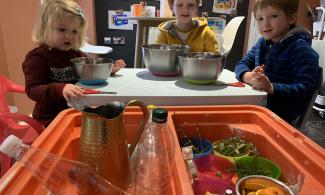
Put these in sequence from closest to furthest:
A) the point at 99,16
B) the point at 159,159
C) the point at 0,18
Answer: the point at 159,159 < the point at 0,18 < the point at 99,16

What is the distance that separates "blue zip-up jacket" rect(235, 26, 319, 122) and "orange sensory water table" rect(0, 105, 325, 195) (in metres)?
0.28

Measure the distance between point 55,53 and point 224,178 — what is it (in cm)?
95

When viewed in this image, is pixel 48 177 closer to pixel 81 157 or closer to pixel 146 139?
pixel 81 157

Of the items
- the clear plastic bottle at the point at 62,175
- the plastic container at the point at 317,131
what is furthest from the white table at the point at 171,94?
the plastic container at the point at 317,131

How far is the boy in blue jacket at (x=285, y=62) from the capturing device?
106 centimetres

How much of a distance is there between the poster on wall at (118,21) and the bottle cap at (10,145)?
2776 millimetres

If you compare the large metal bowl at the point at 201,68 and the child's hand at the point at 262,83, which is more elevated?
the large metal bowl at the point at 201,68

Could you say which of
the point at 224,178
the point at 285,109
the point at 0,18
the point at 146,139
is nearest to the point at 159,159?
the point at 146,139

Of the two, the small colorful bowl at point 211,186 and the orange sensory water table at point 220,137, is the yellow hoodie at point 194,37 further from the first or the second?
the small colorful bowl at point 211,186

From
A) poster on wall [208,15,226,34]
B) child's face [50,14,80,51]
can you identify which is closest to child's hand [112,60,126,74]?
child's face [50,14,80,51]

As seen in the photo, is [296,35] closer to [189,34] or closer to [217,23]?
[189,34]

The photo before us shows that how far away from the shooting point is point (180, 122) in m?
0.83

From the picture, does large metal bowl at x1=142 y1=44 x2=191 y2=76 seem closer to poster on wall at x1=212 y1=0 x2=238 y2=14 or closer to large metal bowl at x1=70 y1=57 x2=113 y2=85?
large metal bowl at x1=70 y1=57 x2=113 y2=85

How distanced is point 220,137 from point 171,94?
0.21 metres
